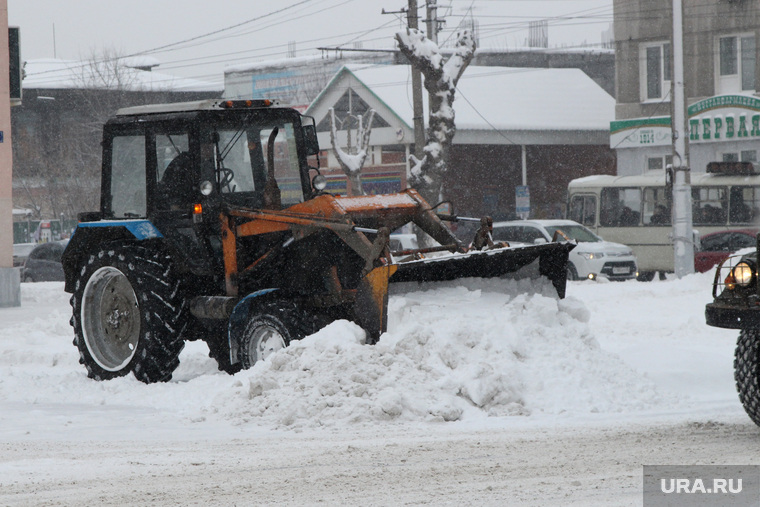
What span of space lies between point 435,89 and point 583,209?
22.6ft

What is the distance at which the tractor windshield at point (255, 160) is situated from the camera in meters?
9.98

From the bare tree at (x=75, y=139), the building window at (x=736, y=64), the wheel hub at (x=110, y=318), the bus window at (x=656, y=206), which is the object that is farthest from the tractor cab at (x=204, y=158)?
the bare tree at (x=75, y=139)

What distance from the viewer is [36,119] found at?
57.8 meters

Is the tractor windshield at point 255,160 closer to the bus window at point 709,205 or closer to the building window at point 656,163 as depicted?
the bus window at point 709,205

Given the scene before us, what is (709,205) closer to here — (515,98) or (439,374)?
(515,98)

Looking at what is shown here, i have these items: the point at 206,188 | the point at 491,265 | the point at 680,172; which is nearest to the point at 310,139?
the point at 206,188

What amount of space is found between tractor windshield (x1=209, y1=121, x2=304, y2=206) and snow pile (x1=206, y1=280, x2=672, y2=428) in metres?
1.98

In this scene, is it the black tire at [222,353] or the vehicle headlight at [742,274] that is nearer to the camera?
the vehicle headlight at [742,274]

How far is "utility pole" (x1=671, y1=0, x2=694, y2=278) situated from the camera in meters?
21.9

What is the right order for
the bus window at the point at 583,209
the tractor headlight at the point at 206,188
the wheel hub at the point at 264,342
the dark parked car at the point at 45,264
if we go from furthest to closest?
the dark parked car at the point at 45,264
the bus window at the point at 583,209
the tractor headlight at the point at 206,188
the wheel hub at the point at 264,342

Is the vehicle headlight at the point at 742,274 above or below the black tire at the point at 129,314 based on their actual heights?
above

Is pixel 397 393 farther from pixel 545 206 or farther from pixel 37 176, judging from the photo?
pixel 37 176

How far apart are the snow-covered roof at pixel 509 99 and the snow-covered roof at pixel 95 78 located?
1325 cm

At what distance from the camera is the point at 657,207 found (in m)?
28.3
